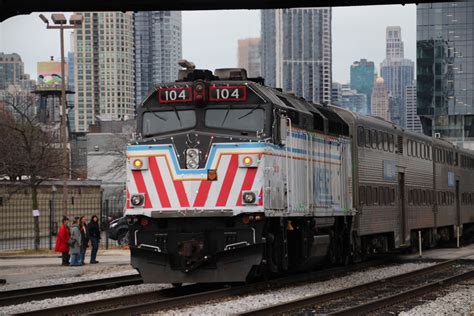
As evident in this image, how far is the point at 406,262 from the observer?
1093 inches

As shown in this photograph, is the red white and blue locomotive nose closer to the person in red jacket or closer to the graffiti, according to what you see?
the graffiti

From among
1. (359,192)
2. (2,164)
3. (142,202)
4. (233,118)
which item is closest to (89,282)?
(142,202)

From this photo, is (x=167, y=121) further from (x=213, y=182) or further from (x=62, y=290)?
(x=62, y=290)

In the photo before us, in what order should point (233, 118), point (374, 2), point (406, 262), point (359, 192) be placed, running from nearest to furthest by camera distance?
point (374, 2), point (233, 118), point (359, 192), point (406, 262)

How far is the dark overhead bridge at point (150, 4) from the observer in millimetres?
16562

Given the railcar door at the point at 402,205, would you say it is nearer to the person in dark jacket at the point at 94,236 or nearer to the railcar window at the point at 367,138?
the railcar window at the point at 367,138

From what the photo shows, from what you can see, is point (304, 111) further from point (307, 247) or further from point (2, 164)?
point (2, 164)

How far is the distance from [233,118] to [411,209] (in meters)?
15.0

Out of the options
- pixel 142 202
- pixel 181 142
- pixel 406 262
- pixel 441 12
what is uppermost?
pixel 441 12

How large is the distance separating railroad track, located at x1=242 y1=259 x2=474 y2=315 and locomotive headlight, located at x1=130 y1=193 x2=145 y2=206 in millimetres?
3803

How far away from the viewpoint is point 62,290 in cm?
1872

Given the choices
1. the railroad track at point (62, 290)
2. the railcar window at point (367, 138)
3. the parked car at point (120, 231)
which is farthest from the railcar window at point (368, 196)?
the parked car at point (120, 231)

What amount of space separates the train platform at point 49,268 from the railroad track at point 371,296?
26.6 feet

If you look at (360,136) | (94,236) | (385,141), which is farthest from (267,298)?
(94,236)
